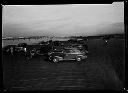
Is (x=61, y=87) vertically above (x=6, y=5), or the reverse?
(x=6, y=5)

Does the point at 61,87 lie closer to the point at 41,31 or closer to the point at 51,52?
the point at 51,52

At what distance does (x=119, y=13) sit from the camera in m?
3.27

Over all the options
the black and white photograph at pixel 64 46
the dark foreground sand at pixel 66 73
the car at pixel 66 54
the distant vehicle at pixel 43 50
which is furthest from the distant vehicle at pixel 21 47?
the car at pixel 66 54

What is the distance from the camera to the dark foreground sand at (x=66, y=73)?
331 centimetres

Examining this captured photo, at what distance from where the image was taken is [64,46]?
11.1 ft

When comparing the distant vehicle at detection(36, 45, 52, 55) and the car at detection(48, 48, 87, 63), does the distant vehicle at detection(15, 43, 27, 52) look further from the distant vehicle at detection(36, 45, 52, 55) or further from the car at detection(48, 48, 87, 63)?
the car at detection(48, 48, 87, 63)

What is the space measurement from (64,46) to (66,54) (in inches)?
5.9

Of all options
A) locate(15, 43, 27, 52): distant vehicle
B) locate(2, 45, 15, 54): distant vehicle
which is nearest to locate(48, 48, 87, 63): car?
locate(15, 43, 27, 52): distant vehicle

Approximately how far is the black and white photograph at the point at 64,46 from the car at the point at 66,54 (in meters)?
0.02

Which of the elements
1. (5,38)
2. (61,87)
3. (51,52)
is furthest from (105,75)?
(5,38)

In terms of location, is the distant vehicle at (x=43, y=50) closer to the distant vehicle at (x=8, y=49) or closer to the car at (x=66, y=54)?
the car at (x=66, y=54)

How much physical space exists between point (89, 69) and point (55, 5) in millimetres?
1276

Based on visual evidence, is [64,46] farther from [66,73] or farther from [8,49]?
[8,49]

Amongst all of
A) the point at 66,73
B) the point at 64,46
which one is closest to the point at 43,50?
the point at 64,46
